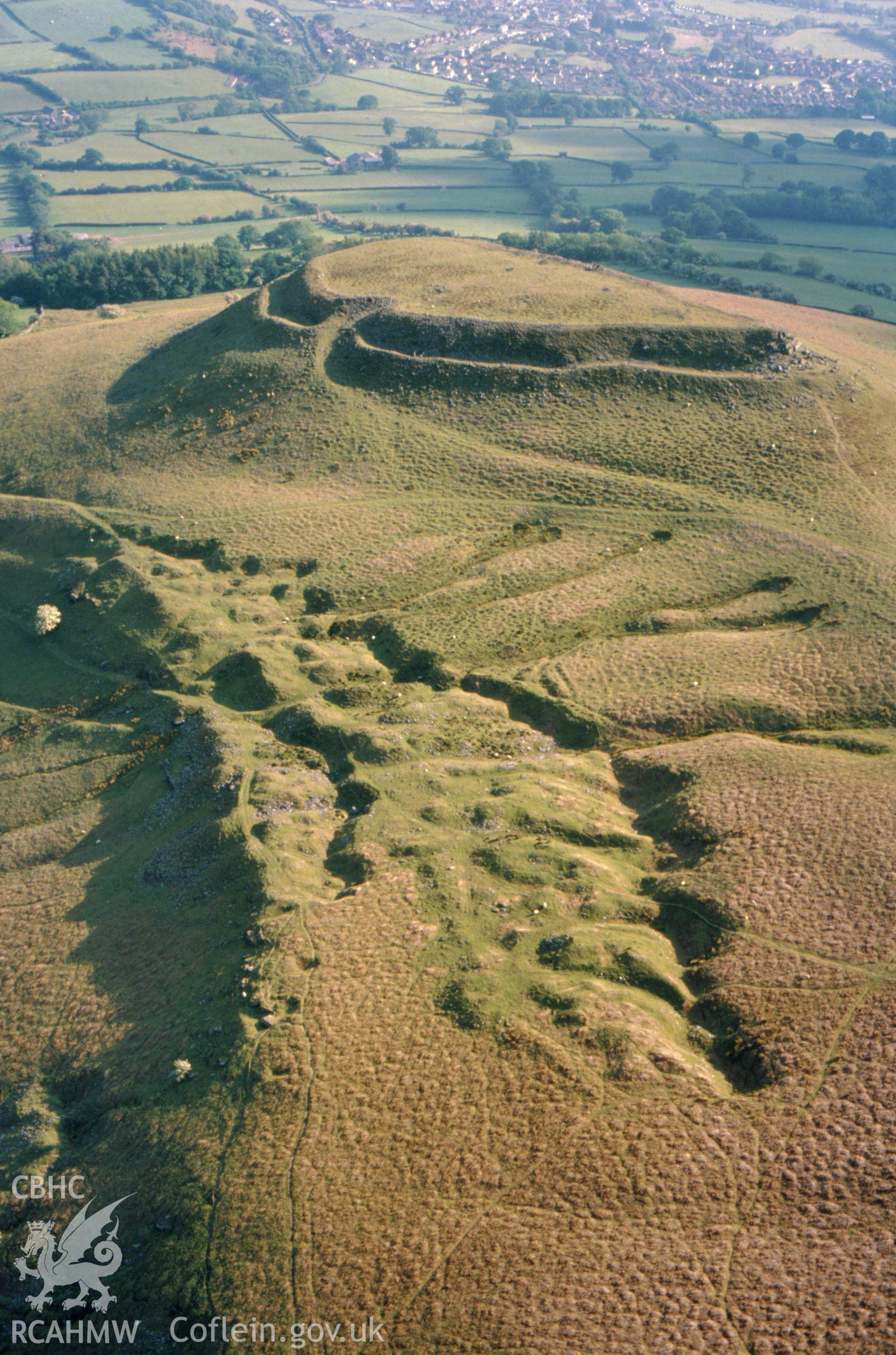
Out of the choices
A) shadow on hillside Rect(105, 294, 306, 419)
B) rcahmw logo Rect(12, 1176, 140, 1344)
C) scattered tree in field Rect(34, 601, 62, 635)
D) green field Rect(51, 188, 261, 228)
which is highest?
green field Rect(51, 188, 261, 228)

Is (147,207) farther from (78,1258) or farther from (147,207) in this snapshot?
(78,1258)

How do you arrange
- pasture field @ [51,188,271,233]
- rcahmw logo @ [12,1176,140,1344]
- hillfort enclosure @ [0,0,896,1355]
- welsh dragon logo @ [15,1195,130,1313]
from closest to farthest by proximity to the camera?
hillfort enclosure @ [0,0,896,1355], rcahmw logo @ [12,1176,140,1344], welsh dragon logo @ [15,1195,130,1313], pasture field @ [51,188,271,233]

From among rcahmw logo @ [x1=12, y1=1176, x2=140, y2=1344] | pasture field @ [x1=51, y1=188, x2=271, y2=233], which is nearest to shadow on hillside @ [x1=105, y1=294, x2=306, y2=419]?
rcahmw logo @ [x1=12, y1=1176, x2=140, y2=1344]

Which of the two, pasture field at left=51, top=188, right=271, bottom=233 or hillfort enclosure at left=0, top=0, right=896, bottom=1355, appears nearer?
hillfort enclosure at left=0, top=0, right=896, bottom=1355

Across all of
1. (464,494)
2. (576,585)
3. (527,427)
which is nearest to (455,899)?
(576,585)

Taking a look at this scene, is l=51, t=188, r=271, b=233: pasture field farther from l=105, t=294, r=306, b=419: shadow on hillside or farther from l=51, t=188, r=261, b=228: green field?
l=105, t=294, r=306, b=419: shadow on hillside

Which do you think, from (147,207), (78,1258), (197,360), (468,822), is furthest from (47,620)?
(147,207)
